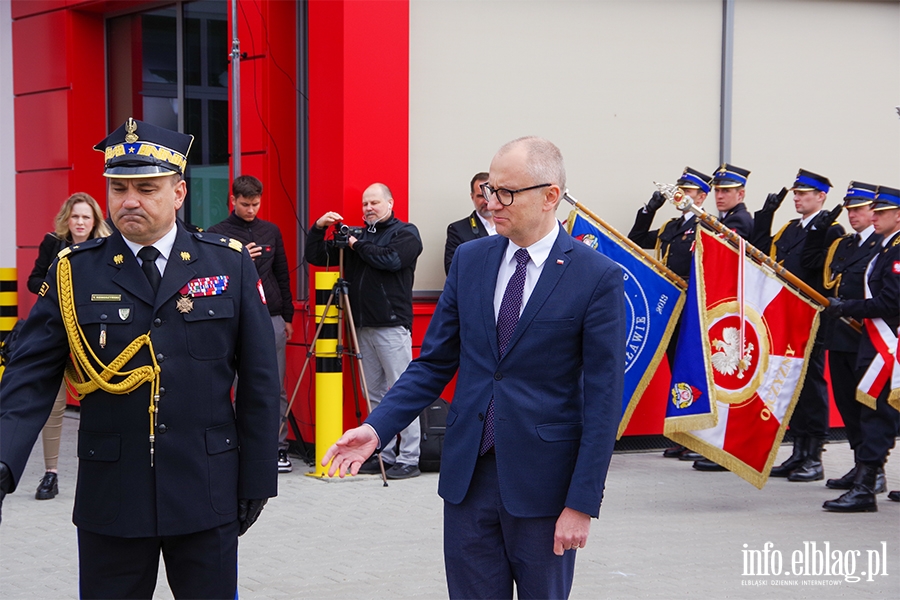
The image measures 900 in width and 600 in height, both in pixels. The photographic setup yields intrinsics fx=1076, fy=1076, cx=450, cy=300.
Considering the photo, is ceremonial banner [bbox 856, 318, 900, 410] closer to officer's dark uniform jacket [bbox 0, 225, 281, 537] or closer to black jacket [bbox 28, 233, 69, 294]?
officer's dark uniform jacket [bbox 0, 225, 281, 537]

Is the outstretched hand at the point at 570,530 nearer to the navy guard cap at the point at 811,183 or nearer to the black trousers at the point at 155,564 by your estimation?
the black trousers at the point at 155,564

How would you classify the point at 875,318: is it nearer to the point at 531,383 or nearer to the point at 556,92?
the point at 556,92

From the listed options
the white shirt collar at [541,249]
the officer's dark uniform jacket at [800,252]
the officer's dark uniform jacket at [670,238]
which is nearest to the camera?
the white shirt collar at [541,249]

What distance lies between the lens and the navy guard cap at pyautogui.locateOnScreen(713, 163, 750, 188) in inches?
378

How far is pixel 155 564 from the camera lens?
11.7 feet

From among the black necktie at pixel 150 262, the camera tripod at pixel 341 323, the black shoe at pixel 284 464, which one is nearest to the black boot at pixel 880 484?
the camera tripod at pixel 341 323

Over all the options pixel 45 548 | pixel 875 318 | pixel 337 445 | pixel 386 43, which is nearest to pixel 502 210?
pixel 337 445

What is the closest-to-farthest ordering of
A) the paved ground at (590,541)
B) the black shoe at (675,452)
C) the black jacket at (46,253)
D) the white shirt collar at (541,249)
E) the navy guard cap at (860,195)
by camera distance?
the white shirt collar at (541,249) < the paved ground at (590,541) < the black jacket at (46,253) < the navy guard cap at (860,195) < the black shoe at (675,452)

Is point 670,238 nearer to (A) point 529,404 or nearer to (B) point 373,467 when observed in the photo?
(B) point 373,467

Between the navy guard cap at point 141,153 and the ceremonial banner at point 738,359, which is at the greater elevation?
the navy guard cap at point 141,153

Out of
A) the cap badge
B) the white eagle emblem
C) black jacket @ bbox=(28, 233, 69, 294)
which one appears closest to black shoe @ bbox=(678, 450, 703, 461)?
the white eagle emblem

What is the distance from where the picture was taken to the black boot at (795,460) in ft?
29.8

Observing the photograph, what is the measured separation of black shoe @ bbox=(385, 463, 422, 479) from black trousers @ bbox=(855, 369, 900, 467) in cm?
338

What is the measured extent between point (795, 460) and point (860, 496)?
138 cm
